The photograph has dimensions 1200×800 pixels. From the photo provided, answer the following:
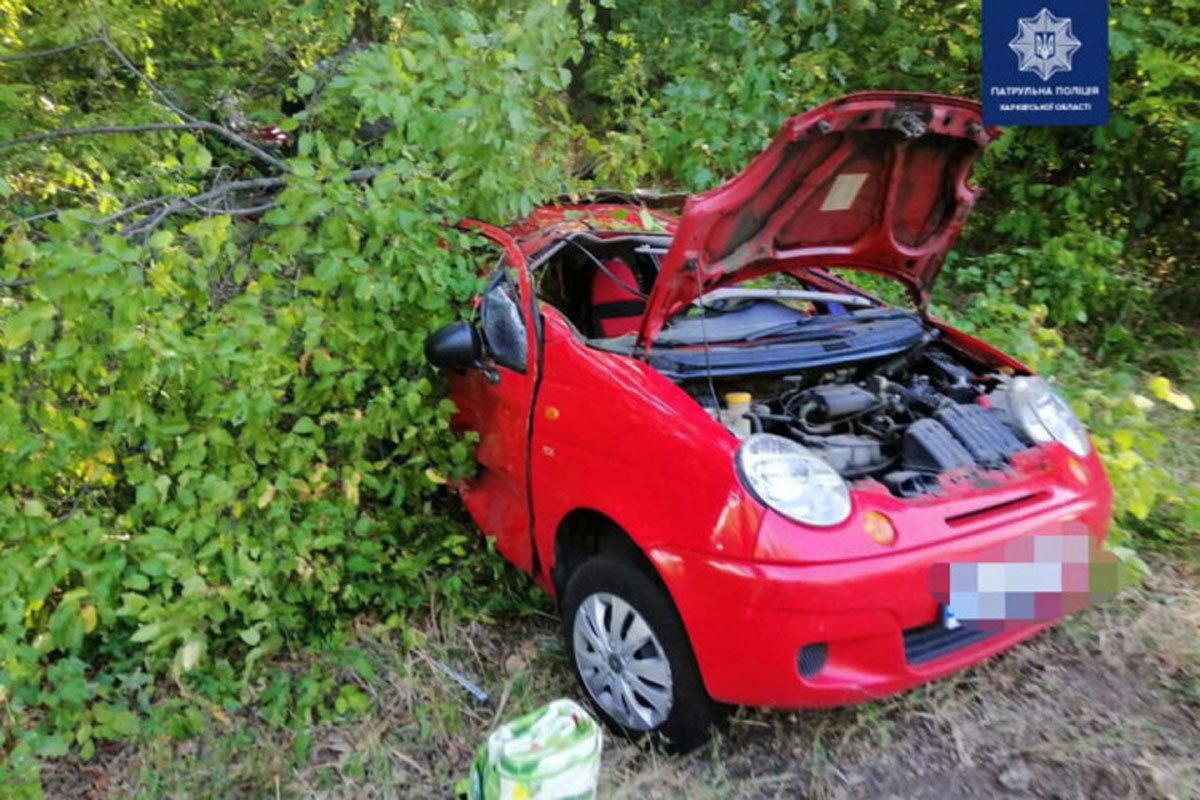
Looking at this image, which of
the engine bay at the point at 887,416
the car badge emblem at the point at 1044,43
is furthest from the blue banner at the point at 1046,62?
the engine bay at the point at 887,416

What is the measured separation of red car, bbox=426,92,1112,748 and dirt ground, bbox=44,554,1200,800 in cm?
28

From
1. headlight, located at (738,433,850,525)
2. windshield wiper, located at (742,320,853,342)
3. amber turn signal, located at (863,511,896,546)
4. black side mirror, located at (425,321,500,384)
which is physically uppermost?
black side mirror, located at (425,321,500,384)

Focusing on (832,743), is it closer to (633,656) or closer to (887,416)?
(633,656)

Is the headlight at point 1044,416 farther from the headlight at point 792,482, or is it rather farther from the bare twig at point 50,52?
the bare twig at point 50,52

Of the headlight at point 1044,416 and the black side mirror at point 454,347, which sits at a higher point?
the black side mirror at point 454,347

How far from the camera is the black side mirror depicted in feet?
10.00

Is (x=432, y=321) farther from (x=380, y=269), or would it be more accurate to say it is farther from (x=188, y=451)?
(x=188, y=451)

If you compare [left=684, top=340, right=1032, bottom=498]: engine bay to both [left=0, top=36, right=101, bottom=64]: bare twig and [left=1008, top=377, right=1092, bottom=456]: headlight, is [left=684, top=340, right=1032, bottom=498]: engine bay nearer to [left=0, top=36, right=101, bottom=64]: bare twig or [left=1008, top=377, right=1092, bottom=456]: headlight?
[left=1008, top=377, right=1092, bottom=456]: headlight

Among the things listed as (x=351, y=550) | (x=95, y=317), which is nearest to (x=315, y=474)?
(x=351, y=550)

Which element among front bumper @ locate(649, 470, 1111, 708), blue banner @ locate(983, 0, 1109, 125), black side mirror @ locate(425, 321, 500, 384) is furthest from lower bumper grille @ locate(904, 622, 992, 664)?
blue banner @ locate(983, 0, 1109, 125)

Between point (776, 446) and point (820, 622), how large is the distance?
1.60 feet

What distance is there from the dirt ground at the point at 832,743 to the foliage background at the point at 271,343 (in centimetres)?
16

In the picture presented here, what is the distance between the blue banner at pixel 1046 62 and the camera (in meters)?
5.47

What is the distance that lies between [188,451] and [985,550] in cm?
255
